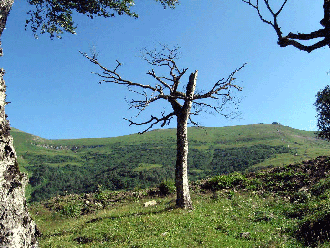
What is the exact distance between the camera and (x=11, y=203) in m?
5.54

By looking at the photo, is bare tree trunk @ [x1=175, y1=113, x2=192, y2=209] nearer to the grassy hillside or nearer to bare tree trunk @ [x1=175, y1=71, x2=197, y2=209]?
bare tree trunk @ [x1=175, y1=71, x2=197, y2=209]

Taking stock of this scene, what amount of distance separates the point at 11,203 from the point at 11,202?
2 cm

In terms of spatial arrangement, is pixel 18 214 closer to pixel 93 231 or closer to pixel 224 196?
pixel 93 231

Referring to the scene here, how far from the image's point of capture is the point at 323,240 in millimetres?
9266

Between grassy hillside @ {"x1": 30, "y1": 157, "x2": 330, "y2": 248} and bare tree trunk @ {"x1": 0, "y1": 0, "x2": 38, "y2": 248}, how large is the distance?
462cm

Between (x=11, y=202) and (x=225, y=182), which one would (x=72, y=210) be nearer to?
(x=225, y=182)

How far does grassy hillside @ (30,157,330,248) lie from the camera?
9.99 meters

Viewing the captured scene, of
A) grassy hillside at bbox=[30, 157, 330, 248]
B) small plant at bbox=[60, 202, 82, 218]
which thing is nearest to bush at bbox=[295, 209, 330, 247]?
grassy hillside at bbox=[30, 157, 330, 248]

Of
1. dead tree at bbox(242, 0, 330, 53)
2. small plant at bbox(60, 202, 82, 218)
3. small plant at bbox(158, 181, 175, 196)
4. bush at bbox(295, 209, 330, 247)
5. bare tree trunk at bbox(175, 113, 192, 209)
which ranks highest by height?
dead tree at bbox(242, 0, 330, 53)

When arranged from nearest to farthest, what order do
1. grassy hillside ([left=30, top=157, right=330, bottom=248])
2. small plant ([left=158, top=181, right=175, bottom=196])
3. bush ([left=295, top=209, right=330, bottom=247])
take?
bush ([left=295, top=209, right=330, bottom=247]), grassy hillside ([left=30, top=157, right=330, bottom=248]), small plant ([left=158, top=181, right=175, bottom=196])

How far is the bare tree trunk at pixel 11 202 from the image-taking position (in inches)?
210

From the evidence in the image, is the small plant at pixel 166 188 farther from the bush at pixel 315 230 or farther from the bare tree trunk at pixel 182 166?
the bush at pixel 315 230

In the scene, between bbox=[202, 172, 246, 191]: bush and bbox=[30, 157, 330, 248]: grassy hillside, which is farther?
bbox=[202, 172, 246, 191]: bush

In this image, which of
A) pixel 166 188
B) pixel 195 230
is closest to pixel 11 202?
pixel 195 230
